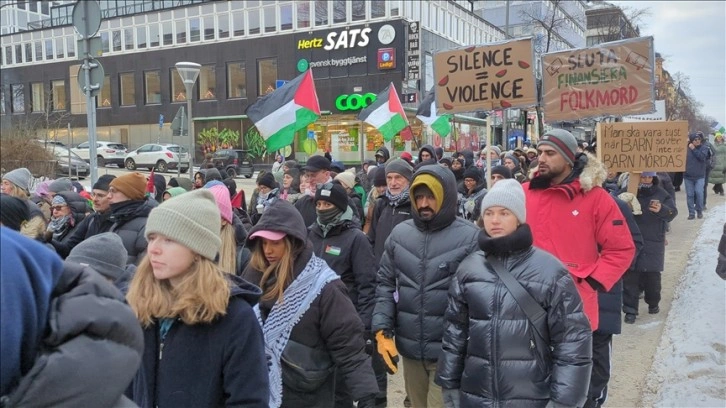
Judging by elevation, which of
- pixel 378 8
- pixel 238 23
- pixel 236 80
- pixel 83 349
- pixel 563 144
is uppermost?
pixel 238 23

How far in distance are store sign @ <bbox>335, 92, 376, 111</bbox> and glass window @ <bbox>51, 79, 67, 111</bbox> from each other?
26.1 meters

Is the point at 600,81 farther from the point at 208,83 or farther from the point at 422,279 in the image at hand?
the point at 208,83

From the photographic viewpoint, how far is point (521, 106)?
643cm

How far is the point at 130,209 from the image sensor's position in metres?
4.86

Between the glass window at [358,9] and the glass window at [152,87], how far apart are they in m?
16.7

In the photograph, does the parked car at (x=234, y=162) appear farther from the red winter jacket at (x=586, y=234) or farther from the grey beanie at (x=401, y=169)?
the red winter jacket at (x=586, y=234)

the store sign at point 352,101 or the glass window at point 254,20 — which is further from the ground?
the glass window at point 254,20

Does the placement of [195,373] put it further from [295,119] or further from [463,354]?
[295,119]

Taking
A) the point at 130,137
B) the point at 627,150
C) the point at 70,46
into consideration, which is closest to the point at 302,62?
Result: the point at 130,137

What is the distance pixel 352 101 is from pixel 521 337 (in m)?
36.7

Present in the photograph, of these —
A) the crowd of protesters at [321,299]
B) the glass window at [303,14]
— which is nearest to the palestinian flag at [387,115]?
the crowd of protesters at [321,299]

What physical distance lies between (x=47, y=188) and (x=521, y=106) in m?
5.76

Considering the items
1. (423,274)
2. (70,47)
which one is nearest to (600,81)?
(423,274)

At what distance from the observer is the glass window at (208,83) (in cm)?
4450
